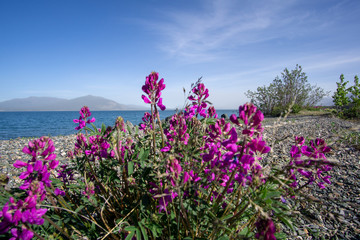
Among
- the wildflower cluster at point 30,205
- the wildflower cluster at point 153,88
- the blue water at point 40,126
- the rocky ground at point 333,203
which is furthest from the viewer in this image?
the blue water at point 40,126

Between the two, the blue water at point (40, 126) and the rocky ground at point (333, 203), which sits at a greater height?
the rocky ground at point (333, 203)

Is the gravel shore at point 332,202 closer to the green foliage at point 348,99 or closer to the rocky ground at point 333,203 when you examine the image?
the rocky ground at point 333,203

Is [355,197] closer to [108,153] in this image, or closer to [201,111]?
[201,111]

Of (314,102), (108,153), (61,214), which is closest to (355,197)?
(108,153)

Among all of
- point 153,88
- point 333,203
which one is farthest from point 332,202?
point 153,88

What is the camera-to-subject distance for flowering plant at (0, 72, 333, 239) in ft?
4.06

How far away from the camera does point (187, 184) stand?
5.55 ft

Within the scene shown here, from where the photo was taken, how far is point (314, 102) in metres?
25.0

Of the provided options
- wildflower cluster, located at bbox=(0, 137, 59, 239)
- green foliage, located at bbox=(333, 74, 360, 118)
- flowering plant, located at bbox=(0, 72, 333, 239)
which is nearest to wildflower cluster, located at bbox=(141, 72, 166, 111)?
flowering plant, located at bbox=(0, 72, 333, 239)

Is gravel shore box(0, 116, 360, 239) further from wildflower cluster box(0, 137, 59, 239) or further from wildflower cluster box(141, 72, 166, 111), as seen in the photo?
wildflower cluster box(141, 72, 166, 111)

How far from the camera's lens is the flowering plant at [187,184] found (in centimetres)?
124

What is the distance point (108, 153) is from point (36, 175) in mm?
774

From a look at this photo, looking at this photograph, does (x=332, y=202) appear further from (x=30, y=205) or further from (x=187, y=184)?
(x=30, y=205)

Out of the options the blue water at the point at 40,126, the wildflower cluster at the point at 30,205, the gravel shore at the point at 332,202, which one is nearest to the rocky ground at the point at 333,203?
the gravel shore at the point at 332,202
